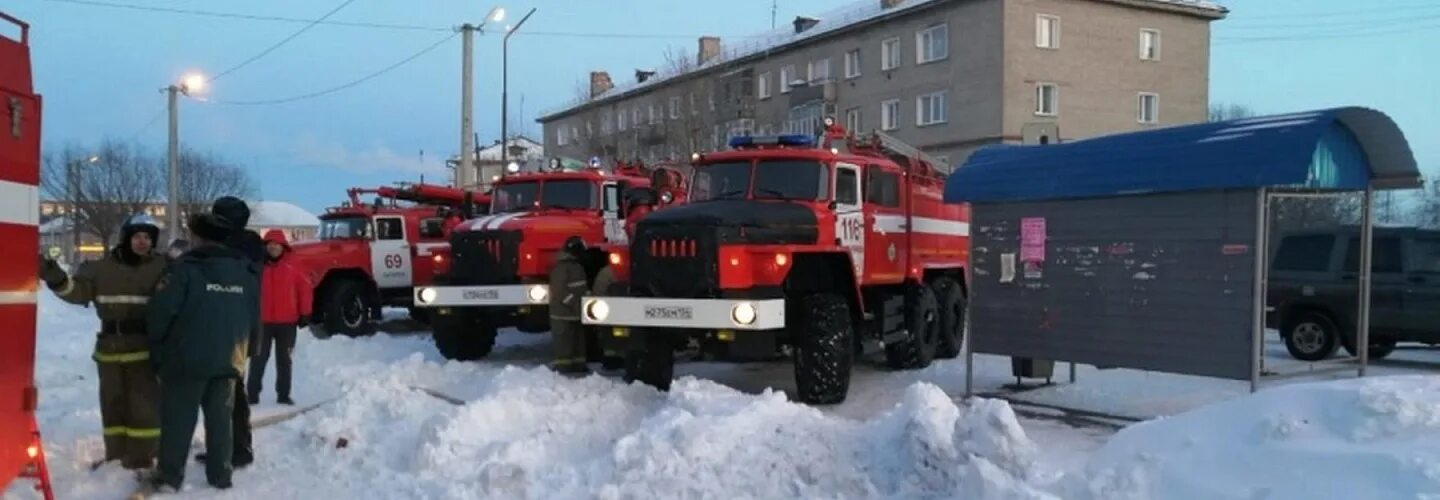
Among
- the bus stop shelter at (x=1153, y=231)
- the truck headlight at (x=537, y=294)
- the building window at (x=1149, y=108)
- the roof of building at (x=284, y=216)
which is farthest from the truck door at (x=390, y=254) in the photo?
the roof of building at (x=284, y=216)

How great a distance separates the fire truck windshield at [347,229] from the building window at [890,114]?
2610cm

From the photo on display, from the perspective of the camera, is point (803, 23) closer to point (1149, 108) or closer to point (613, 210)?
point (1149, 108)

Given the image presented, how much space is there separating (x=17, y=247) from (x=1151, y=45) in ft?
130

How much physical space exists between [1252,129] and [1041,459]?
3.41 meters

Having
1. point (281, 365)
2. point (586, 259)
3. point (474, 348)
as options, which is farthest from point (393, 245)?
point (281, 365)

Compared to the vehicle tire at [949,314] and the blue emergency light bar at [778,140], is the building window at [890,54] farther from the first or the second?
the blue emergency light bar at [778,140]

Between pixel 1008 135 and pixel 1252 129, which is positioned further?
pixel 1008 135

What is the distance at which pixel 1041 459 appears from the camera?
258 inches

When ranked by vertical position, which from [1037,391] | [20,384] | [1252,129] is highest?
[1252,129]

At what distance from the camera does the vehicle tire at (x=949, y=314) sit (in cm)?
1386

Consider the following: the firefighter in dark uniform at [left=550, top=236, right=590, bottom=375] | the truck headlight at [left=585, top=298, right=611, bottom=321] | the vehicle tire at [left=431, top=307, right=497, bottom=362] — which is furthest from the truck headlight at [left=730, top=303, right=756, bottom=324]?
the vehicle tire at [left=431, top=307, right=497, bottom=362]

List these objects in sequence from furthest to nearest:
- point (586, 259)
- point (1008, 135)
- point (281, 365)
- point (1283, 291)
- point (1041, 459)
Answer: point (1008, 135), point (1283, 291), point (586, 259), point (281, 365), point (1041, 459)

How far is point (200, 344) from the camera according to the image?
21.5 ft

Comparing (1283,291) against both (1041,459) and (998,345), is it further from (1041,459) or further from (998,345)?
(1041,459)
